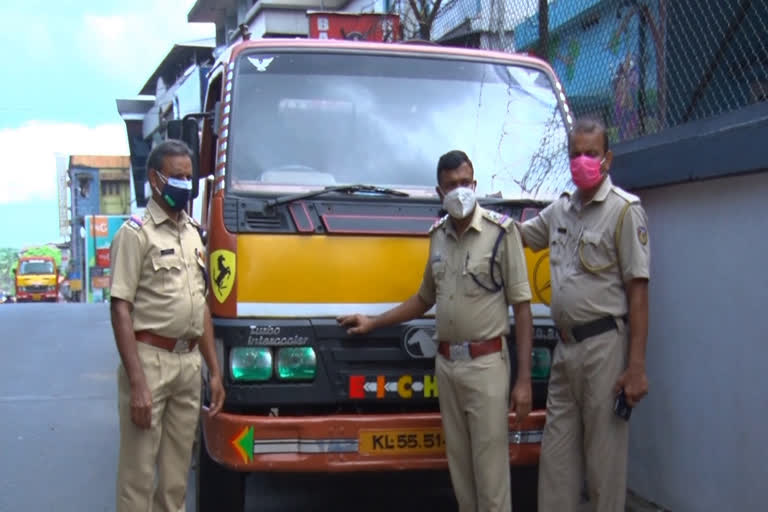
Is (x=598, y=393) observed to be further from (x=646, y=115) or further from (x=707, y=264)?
(x=646, y=115)

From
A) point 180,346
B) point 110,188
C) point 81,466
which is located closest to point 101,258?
point 110,188

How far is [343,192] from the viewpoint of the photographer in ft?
15.5

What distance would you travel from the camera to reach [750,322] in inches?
178

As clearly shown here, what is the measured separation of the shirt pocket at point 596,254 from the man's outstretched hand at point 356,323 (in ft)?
3.36

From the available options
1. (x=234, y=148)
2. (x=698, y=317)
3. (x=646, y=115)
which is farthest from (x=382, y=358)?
(x=646, y=115)

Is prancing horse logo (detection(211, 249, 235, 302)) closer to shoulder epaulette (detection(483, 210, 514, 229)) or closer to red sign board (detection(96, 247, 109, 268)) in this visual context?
shoulder epaulette (detection(483, 210, 514, 229))

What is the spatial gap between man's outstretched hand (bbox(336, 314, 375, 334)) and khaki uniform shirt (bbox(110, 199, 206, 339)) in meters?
0.67

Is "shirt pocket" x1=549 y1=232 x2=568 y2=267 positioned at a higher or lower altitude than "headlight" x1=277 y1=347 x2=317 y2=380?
higher

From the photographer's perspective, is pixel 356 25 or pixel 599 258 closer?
pixel 599 258

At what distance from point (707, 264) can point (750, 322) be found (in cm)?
47

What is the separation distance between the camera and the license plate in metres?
4.43

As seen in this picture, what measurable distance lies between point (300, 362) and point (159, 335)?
725mm

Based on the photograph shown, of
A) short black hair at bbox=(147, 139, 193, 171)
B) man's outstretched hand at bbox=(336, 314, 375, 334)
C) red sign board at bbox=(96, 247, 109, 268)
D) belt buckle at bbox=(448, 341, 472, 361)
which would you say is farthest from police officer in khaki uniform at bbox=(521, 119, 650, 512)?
red sign board at bbox=(96, 247, 109, 268)

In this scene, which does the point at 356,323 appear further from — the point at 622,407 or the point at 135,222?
the point at 622,407
